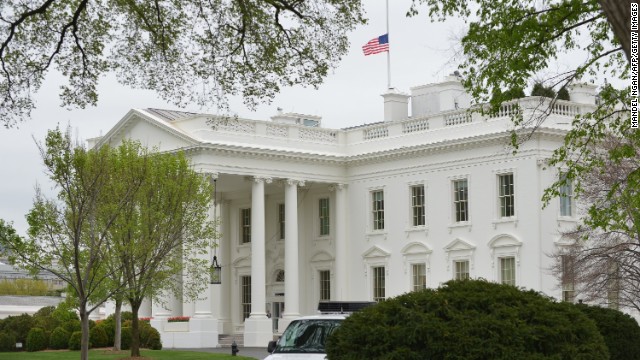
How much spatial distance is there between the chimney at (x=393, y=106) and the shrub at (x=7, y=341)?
68.3ft

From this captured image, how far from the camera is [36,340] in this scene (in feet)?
147

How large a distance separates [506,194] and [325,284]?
37.8 ft

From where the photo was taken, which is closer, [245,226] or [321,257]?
[321,257]

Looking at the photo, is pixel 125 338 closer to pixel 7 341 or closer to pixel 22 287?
pixel 7 341

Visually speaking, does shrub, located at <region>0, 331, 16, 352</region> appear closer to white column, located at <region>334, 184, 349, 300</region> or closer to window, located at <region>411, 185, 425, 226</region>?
white column, located at <region>334, 184, 349, 300</region>

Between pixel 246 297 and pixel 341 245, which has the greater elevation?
pixel 341 245

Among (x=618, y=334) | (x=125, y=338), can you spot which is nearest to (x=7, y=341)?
(x=125, y=338)

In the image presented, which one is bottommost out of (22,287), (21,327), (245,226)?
(21,327)

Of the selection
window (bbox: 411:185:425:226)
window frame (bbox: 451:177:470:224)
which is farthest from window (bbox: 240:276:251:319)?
window frame (bbox: 451:177:470:224)

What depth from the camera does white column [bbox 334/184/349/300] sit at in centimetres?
5519

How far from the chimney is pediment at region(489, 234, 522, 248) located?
10722mm

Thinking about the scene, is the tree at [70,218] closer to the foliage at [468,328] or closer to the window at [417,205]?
the foliage at [468,328]

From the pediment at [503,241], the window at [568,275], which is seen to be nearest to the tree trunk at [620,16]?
the window at [568,275]

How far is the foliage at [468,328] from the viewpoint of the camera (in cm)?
1464
